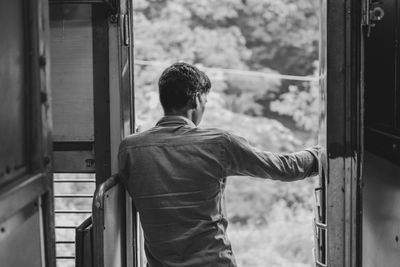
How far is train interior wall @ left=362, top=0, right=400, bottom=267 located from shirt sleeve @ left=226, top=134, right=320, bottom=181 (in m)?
0.25

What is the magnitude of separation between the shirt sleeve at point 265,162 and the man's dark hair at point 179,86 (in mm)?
264

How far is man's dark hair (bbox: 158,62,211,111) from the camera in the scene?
98.7 inches

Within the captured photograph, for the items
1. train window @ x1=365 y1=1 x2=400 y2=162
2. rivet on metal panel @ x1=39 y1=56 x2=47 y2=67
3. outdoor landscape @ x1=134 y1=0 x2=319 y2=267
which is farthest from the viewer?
outdoor landscape @ x1=134 y1=0 x2=319 y2=267

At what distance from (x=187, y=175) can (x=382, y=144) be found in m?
0.77

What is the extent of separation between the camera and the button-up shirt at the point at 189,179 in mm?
2402

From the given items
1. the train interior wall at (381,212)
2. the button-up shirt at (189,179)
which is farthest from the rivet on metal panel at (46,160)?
the train interior wall at (381,212)

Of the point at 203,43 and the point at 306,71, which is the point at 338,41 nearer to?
the point at 203,43

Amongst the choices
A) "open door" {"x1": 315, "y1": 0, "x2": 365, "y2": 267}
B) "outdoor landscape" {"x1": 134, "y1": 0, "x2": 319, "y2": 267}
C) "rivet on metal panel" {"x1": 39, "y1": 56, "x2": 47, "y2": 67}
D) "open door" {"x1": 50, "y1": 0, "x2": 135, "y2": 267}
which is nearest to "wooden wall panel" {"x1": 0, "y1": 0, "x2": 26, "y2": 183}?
"rivet on metal panel" {"x1": 39, "y1": 56, "x2": 47, "y2": 67}

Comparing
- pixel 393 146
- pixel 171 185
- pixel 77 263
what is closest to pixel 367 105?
pixel 393 146

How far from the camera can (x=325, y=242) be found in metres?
2.11

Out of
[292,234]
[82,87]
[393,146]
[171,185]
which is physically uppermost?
[82,87]

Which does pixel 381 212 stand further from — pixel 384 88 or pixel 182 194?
pixel 182 194

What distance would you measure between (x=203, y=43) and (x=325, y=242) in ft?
19.8

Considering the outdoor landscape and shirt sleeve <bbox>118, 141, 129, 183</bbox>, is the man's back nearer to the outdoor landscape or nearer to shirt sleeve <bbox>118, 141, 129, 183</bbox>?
shirt sleeve <bbox>118, 141, 129, 183</bbox>
